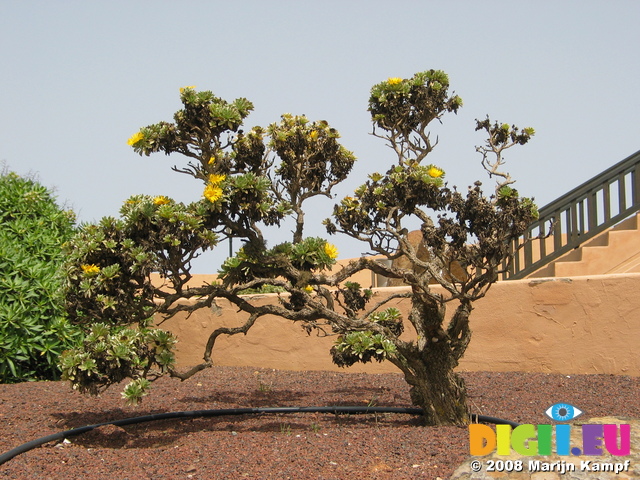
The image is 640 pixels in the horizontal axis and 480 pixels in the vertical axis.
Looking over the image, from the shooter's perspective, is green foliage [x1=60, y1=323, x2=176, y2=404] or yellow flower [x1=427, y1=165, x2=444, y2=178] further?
yellow flower [x1=427, y1=165, x2=444, y2=178]

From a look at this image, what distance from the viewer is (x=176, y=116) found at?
6.99 metres

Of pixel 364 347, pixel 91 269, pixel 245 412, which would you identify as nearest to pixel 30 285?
pixel 245 412

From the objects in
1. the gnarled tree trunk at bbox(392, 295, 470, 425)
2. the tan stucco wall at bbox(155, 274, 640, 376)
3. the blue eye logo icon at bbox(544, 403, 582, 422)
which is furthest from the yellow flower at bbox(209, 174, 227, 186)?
the tan stucco wall at bbox(155, 274, 640, 376)

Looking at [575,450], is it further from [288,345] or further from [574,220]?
[574,220]

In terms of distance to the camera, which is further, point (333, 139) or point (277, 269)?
point (333, 139)

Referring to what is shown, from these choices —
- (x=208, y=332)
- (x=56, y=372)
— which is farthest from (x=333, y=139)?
(x=56, y=372)

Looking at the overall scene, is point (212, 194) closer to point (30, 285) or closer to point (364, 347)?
point (364, 347)

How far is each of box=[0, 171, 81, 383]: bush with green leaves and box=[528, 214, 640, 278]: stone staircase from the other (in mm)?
6644

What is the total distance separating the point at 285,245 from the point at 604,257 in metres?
6.03

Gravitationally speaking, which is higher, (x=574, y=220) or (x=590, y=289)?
(x=574, y=220)

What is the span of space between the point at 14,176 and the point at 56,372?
2.77 m

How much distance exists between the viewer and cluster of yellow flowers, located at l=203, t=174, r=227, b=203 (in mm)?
6094

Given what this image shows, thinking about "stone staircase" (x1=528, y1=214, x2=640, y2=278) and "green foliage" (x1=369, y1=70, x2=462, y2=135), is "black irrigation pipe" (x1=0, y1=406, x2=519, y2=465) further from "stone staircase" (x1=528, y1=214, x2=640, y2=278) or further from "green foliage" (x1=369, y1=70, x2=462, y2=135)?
"stone staircase" (x1=528, y1=214, x2=640, y2=278)

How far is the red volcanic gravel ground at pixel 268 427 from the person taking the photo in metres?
5.73
